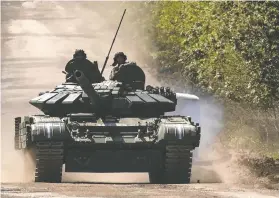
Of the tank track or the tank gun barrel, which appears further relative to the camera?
the tank gun barrel

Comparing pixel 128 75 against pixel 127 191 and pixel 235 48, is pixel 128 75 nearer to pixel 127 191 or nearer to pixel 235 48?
pixel 127 191

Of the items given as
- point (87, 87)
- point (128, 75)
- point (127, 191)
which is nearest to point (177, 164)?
point (87, 87)

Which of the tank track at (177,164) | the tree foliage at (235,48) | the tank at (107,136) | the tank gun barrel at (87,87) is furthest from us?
the tree foliage at (235,48)

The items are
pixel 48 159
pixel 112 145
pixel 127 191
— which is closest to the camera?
pixel 127 191

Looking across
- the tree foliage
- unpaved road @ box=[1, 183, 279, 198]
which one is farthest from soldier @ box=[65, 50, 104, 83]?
the tree foliage

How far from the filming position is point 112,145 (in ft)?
75.0

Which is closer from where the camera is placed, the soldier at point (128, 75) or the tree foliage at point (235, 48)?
the soldier at point (128, 75)

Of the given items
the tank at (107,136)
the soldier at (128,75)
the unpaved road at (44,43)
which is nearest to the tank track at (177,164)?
the tank at (107,136)

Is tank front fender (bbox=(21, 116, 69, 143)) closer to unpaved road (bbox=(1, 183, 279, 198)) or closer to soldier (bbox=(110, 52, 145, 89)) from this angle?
unpaved road (bbox=(1, 183, 279, 198))

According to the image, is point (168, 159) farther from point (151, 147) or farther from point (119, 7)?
point (119, 7)

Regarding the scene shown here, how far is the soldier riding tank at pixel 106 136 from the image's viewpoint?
73.8 feet

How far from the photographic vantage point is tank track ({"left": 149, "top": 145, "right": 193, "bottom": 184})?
899 inches

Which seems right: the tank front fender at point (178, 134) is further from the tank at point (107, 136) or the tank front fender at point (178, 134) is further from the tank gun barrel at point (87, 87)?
the tank gun barrel at point (87, 87)

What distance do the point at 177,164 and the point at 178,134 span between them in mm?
711
